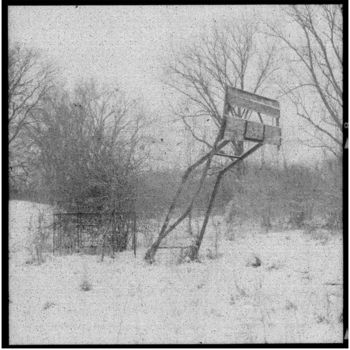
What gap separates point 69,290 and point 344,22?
20.0 ft

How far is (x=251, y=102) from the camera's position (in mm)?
8867

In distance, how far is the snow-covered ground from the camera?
16.7 ft

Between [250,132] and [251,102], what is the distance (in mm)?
715

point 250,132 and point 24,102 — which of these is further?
point 24,102

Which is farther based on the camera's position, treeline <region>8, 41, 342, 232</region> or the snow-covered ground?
treeline <region>8, 41, 342, 232</region>

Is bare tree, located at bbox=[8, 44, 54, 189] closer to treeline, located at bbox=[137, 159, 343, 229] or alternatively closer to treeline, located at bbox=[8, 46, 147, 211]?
treeline, located at bbox=[8, 46, 147, 211]

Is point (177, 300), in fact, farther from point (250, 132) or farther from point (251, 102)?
point (251, 102)

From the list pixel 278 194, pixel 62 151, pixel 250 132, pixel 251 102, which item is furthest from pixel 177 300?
pixel 278 194

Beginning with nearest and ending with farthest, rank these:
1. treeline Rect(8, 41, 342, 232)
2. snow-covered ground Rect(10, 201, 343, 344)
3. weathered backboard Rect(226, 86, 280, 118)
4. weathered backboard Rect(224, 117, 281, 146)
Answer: snow-covered ground Rect(10, 201, 343, 344) → weathered backboard Rect(224, 117, 281, 146) → weathered backboard Rect(226, 86, 280, 118) → treeline Rect(8, 41, 342, 232)

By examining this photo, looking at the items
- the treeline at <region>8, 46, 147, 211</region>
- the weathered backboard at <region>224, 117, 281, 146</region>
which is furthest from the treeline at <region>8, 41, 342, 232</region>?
the weathered backboard at <region>224, 117, 281, 146</region>

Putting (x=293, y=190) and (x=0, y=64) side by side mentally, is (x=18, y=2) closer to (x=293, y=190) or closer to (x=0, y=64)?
(x=0, y=64)

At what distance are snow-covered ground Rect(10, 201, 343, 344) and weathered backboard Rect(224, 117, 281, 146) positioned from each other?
2836 mm

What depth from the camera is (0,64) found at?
528 centimetres

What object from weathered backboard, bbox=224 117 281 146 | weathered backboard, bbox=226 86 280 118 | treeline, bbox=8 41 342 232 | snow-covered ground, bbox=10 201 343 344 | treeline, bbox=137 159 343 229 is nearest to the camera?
snow-covered ground, bbox=10 201 343 344
